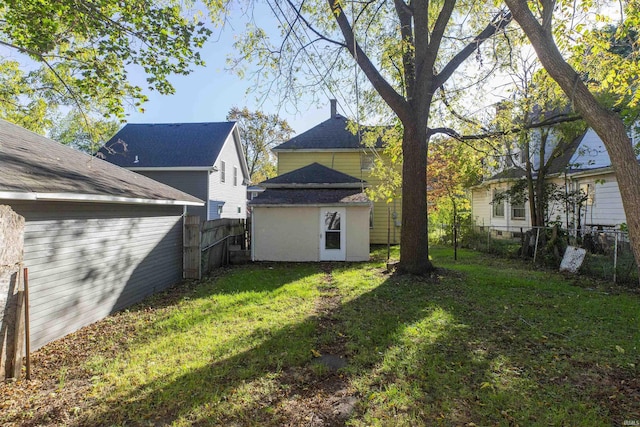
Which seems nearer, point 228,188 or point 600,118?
point 600,118

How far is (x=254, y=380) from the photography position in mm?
3580

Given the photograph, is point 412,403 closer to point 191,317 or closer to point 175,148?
point 191,317

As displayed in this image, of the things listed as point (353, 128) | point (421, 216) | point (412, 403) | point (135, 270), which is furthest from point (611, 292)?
point (135, 270)

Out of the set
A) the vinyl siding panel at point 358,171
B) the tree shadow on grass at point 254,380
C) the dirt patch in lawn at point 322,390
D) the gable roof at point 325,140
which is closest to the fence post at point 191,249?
the tree shadow on grass at point 254,380

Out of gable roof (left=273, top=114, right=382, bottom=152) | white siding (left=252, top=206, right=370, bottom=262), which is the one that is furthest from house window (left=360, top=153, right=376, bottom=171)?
white siding (left=252, top=206, right=370, bottom=262)

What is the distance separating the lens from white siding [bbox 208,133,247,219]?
17781mm

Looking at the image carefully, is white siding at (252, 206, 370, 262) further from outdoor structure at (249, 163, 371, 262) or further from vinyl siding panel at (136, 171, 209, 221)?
vinyl siding panel at (136, 171, 209, 221)

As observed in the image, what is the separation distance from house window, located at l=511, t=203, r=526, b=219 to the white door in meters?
10.00

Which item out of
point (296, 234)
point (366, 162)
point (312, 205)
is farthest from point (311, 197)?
point (366, 162)

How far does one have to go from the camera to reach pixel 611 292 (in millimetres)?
7582

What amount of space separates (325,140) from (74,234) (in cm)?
1322

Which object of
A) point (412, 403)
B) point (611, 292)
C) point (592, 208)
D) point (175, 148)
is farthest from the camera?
point (175, 148)

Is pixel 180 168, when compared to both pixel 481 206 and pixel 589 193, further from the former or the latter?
pixel 589 193

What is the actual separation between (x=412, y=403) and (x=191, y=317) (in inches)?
159
